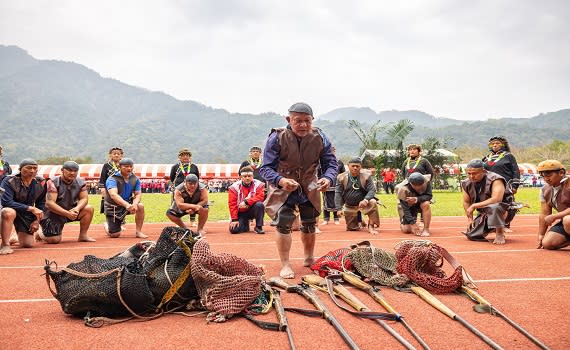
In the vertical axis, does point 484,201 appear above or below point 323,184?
below

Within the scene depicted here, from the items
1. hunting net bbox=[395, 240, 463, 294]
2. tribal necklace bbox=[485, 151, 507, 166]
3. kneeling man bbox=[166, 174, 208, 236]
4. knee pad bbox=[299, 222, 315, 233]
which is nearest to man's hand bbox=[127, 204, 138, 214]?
kneeling man bbox=[166, 174, 208, 236]

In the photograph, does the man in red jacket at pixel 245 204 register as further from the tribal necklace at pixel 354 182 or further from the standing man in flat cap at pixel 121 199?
the tribal necklace at pixel 354 182

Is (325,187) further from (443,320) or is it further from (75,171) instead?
(75,171)

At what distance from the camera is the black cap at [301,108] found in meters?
5.11

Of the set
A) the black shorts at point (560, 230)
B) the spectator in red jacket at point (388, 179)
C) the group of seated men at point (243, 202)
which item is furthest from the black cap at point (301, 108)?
the spectator in red jacket at point (388, 179)

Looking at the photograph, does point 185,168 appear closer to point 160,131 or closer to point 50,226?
point 50,226

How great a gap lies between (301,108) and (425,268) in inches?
89.0

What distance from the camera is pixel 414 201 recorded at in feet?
30.1

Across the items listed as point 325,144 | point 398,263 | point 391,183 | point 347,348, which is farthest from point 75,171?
point 391,183

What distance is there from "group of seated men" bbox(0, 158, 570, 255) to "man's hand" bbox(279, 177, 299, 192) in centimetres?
416

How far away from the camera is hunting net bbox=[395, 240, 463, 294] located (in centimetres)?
428

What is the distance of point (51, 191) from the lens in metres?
8.02

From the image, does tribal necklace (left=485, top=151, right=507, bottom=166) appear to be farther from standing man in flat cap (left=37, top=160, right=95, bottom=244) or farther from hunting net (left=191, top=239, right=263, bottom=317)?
standing man in flat cap (left=37, top=160, right=95, bottom=244)

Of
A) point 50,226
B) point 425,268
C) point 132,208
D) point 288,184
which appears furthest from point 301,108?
point 50,226
